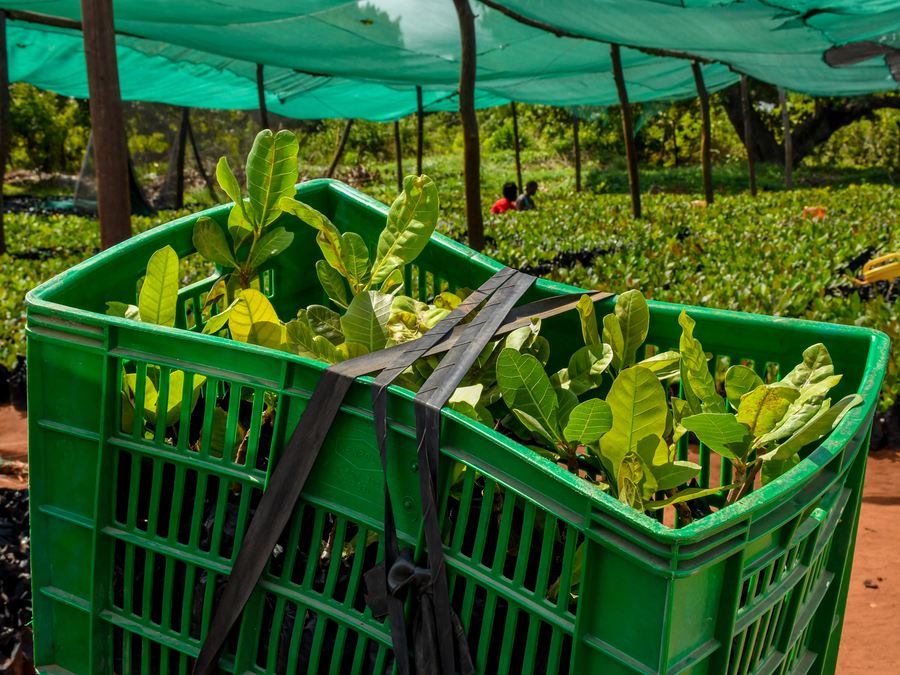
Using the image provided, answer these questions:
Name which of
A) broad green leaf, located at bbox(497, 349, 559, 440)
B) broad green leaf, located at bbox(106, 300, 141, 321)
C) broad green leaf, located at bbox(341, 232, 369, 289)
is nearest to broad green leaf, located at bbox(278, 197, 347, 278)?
broad green leaf, located at bbox(341, 232, 369, 289)

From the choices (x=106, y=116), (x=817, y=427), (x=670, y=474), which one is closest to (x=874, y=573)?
(x=817, y=427)

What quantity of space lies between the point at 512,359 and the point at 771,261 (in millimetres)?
5696

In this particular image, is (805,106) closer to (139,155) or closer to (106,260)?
(139,155)

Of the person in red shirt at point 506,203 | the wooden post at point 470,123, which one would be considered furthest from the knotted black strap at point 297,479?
the person in red shirt at point 506,203

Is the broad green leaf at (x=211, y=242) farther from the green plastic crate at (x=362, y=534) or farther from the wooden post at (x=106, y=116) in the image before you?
the wooden post at (x=106, y=116)

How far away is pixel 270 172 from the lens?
167 centimetres

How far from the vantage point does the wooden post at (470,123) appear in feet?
22.3

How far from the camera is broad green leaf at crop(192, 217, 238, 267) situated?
1.73 m

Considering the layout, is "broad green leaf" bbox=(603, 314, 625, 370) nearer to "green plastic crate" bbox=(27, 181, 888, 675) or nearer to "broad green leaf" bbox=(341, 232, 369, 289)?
"green plastic crate" bbox=(27, 181, 888, 675)

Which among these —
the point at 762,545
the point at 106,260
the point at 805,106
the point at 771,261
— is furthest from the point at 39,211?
the point at 805,106

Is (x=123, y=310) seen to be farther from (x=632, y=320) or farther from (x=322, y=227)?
(x=632, y=320)

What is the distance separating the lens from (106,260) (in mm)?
1631

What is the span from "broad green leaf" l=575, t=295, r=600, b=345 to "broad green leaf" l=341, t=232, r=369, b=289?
18.1 inches

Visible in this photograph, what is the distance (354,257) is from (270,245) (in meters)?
0.19
